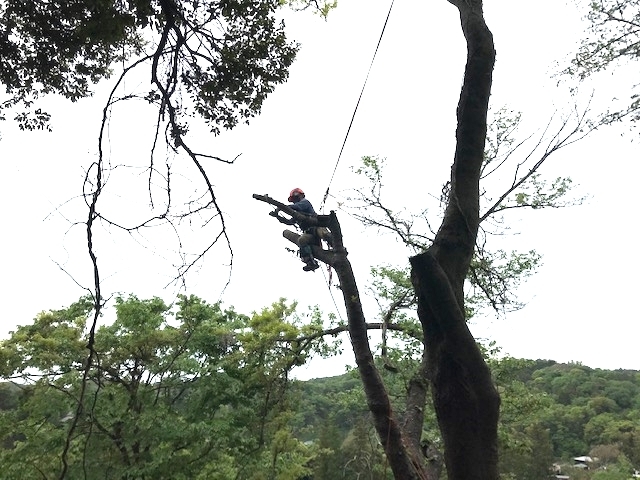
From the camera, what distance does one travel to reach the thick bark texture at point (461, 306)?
8.20 feet

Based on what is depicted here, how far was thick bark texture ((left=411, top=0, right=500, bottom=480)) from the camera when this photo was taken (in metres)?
2.50

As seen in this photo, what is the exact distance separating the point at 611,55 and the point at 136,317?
875cm

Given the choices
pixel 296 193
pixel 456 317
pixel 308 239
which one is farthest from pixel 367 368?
pixel 296 193

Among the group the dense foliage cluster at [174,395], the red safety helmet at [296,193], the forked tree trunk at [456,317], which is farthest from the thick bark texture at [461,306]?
the dense foliage cluster at [174,395]

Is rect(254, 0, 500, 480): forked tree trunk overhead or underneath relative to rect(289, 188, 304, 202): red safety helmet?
underneath

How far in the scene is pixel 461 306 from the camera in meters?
2.93

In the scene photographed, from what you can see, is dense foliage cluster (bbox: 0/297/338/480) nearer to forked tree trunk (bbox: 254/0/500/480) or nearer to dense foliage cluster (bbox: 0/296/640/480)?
dense foliage cluster (bbox: 0/296/640/480)

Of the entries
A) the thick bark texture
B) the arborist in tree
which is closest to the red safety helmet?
the arborist in tree

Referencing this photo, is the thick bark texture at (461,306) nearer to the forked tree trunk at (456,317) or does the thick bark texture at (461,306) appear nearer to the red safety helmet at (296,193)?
the forked tree trunk at (456,317)

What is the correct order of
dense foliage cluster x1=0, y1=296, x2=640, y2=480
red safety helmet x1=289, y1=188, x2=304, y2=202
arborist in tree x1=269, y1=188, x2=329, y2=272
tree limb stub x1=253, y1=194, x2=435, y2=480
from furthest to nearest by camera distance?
dense foliage cluster x1=0, y1=296, x2=640, y2=480, red safety helmet x1=289, y1=188, x2=304, y2=202, arborist in tree x1=269, y1=188, x2=329, y2=272, tree limb stub x1=253, y1=194, x2=435, y2=480

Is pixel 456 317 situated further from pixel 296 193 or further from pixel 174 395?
pixel 174 395

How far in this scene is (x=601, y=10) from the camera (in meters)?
6.22

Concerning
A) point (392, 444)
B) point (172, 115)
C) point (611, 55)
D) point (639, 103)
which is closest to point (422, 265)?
point (392, 444)

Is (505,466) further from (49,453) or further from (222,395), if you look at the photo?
(49,453)
